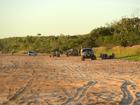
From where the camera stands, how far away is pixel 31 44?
16525 centimetres

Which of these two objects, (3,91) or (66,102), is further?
(3,91)

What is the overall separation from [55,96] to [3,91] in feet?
8.43

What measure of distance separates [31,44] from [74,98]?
497 feet

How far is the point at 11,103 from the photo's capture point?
13250mm

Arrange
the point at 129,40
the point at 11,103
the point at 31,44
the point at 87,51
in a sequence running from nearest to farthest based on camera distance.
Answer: the point at 11,103, the point at 87,51, the point at 129,40, the point at 31,44

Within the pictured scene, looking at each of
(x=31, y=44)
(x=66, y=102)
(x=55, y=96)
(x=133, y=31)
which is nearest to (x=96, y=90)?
(x=55, y=96)

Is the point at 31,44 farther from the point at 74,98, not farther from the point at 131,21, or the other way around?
the point at 74,98

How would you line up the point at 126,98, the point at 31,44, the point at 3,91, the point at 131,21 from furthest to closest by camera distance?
the point at 31,44
the point at 131,21
the point at 3,91
the point at 126,98

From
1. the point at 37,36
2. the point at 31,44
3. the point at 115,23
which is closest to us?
the point at 115,23

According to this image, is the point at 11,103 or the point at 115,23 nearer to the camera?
the point at 11,103

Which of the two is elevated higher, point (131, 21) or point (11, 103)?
point (131, 21)

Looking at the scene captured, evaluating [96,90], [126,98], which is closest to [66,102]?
[126,98]

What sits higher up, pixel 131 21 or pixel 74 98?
pixel 131 21

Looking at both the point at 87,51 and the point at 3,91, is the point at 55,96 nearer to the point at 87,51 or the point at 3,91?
the point at 3,91
